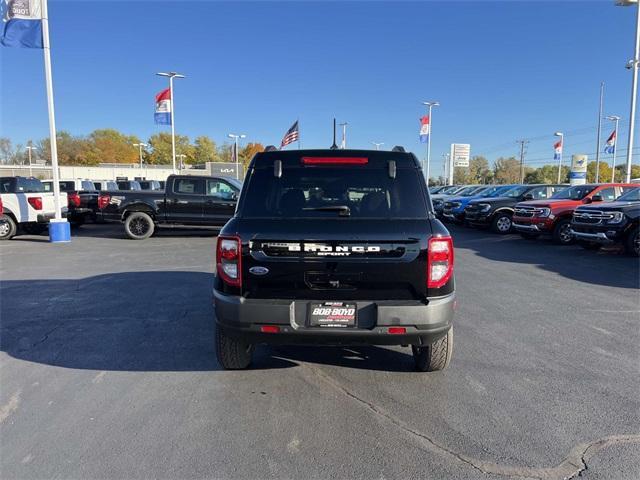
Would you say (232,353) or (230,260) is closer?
(230,260)

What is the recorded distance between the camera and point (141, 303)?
623cm

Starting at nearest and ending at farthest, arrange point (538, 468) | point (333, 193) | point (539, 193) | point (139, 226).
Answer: point (538, 468) → point (333, 193) → point (139, 226) → point (539, 193)

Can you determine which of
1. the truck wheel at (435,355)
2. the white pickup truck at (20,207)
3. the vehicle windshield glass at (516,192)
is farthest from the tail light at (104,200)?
the vehicle windshield glass at (516,192)

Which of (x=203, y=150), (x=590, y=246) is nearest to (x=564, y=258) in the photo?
(x=590, y=246)

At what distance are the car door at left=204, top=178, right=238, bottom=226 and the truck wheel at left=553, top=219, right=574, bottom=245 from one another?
9.64 m

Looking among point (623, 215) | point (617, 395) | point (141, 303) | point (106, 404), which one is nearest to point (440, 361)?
point (617, 395)

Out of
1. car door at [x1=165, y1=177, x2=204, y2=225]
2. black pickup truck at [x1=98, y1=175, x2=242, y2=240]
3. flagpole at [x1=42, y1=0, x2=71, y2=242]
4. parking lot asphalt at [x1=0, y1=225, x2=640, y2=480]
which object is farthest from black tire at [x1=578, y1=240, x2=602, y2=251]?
flagpole at [x1=42, y1=0, x2=71, y2=242]

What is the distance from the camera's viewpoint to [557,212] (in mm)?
12508

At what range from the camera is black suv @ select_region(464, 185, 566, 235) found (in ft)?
51.2

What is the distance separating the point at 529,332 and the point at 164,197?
11.8 m

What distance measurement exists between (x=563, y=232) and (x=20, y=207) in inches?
636

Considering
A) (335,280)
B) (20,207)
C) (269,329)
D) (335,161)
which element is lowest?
(269,329)

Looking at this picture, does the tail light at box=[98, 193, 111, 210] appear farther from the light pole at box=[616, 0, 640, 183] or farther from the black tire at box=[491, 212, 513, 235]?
the light pole at box=[616, 0, 640, 183]

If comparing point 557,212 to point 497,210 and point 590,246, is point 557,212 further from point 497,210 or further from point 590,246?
point 497,210
